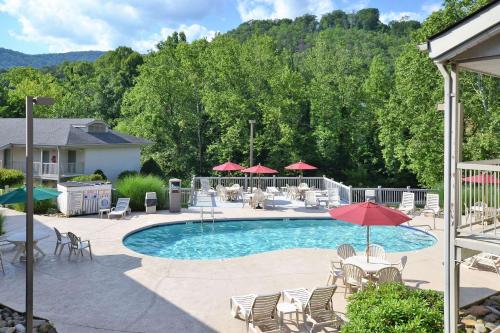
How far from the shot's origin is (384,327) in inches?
264

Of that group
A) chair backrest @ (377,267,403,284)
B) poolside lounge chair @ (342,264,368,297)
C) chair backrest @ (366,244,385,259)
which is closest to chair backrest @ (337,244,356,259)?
chair backrest @ (366,244,385,259)

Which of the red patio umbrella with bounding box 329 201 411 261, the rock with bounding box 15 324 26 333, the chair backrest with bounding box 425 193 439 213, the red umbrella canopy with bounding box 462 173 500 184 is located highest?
the red umbrella canopy with bounding box 462 173 500 184

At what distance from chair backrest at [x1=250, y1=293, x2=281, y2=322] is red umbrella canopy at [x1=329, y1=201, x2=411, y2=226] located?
115 inches

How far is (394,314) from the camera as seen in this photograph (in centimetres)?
700

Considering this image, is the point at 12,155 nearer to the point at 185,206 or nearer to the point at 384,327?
the point at 185,206

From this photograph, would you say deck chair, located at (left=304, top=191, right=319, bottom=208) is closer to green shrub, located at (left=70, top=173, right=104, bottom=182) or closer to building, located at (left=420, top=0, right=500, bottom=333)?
green shrub, located at (left=70, top=173, right=104, bottom=182)

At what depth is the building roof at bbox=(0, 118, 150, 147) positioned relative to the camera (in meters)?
31.0

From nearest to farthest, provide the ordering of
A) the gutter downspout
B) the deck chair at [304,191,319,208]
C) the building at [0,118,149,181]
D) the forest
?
the gutter downspout
the deck chair at [304,191,319,208]
the building at [0,118,149,181]
the forest

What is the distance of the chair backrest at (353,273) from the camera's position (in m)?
10.3

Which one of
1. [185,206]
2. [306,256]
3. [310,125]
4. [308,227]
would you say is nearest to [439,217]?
[308,227]

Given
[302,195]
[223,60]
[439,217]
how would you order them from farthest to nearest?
[223,60] < [302,195] < [439,217]

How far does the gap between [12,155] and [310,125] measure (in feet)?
73.4

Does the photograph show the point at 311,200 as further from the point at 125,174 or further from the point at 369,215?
the point at 125,174

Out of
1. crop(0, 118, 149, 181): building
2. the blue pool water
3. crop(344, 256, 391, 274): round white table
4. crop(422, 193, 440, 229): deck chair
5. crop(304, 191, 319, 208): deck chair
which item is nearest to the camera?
crop(344, 256, 391, 274): round white table
